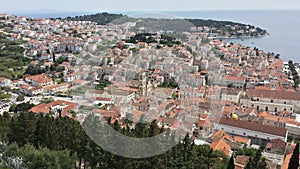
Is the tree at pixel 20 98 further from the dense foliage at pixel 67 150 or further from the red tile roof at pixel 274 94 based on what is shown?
the red tile roof at pixel 274 94

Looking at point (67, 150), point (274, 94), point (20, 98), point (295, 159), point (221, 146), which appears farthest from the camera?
point (20, 98)

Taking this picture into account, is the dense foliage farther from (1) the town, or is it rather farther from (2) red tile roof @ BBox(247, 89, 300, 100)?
(2) red tile roof @ BBox(247, 89, 300, 100)

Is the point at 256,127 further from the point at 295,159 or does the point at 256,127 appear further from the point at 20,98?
the point at 20,98

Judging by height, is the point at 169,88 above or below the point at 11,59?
above

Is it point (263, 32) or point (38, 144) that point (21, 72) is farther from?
point (263, 32)

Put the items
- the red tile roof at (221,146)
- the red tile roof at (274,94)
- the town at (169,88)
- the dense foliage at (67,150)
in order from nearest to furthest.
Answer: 1. the town at (169,88)
2. the dense foliage at (67,150)
3. the red tile roof at (221,146)
4. the red tile roof at (274,94)

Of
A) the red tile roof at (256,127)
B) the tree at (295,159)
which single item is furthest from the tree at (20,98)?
the tree at (295,159)

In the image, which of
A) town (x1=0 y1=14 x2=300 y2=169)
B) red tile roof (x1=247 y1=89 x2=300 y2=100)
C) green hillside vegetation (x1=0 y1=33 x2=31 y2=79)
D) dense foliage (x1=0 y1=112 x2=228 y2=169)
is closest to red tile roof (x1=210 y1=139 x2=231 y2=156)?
town (x1=0 y1=14 x2=300 y2=169)

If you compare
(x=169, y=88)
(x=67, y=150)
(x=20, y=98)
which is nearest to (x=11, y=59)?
(x=20, y=98)
